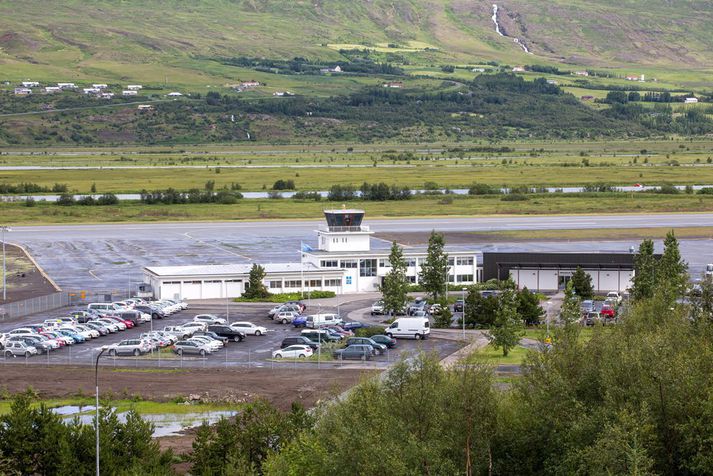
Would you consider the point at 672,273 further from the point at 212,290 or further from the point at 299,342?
the point at 212,290

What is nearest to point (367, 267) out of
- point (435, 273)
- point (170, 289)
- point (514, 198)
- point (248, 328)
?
point (435, 273)

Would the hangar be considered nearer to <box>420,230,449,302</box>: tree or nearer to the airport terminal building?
the airport terminal building

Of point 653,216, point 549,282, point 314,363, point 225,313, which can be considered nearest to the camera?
point 314,363

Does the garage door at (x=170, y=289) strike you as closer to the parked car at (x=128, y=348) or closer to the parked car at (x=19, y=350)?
the parked car at (x=128, y=348)

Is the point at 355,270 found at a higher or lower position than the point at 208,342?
higher

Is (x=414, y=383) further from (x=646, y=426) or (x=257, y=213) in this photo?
(x=257, y=213)

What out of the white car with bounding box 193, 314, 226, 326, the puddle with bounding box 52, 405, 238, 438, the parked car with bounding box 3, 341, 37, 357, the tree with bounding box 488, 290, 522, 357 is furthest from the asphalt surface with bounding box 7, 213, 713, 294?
the puddle with bounding box 52, 405, 238, 438

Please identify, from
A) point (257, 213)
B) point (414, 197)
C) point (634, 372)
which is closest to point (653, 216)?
point (414, 197)
